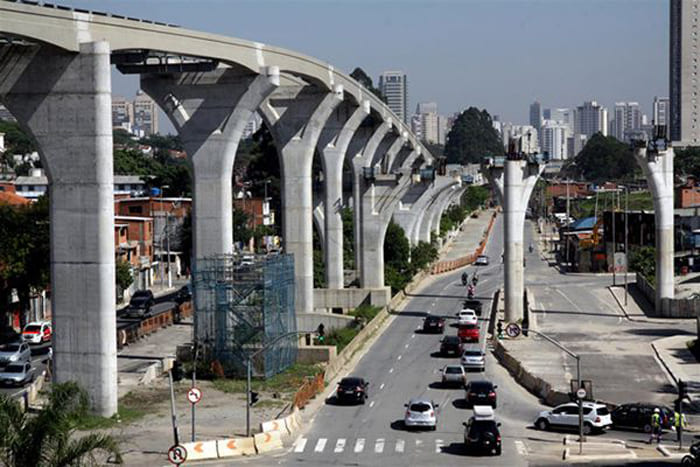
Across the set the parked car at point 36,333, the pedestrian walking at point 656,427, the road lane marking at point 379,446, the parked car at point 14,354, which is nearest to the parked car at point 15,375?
the parked car at point 14,354

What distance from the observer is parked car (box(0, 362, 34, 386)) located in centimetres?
4984

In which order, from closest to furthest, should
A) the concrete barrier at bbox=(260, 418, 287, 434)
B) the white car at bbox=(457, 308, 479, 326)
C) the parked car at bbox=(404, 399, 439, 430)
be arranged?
the concrete barrier at bbox=(260, 418, 287, 434) → the parked car at bbox=(404, 399, 439, 430) → the white car at bbox=(457, 308, 479, 326)

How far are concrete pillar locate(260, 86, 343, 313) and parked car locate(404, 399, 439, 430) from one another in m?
29.3

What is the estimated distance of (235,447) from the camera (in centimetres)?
3700

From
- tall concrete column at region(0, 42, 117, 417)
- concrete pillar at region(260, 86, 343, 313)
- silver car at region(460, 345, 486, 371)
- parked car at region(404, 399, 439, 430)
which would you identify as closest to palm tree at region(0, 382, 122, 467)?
tall concrete column at region(0, 42, 117, 417)

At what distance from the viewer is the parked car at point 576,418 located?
4075 cm

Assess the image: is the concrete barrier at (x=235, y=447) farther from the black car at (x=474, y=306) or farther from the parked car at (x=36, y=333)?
the black car at (x=474, y=306)

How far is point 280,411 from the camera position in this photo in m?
43.5

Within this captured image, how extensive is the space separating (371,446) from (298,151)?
1315 inches

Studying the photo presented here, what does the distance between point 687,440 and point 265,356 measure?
18215mm

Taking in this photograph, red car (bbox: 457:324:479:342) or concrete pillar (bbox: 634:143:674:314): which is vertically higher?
concrete pillar (bbox: 634:143:674:314)

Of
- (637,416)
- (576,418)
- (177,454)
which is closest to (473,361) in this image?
(576,418)

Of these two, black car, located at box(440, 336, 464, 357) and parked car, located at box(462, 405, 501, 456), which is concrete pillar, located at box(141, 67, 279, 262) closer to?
black car, located at box(440, 336, 464, 357)

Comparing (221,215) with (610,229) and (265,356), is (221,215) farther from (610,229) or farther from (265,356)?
(610,229)
